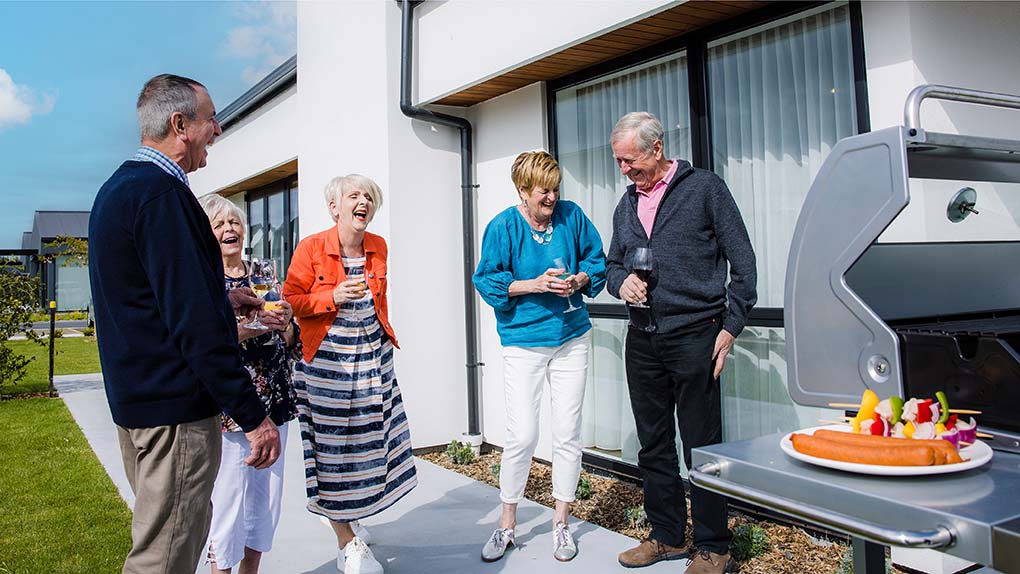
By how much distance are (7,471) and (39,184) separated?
518ft

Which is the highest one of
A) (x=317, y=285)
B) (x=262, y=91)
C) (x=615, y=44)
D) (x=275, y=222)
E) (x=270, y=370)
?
(x=262, y=91)

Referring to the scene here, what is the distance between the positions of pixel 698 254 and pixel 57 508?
→ 14.1 feet

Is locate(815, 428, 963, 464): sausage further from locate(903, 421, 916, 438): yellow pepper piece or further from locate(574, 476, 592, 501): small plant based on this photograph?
locate(574, 476, 592, 501): small plant

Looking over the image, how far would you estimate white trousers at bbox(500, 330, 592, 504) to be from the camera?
145 inches

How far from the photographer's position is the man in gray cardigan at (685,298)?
10.7ft

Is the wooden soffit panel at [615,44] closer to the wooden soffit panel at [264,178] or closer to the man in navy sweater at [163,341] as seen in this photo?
the man in navy sweater at [163,341]

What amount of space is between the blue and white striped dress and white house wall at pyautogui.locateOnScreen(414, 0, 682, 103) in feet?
6.53

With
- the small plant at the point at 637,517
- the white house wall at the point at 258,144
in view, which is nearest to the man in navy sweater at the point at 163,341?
the small plant at the point at 637,517

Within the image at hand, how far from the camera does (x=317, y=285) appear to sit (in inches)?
133

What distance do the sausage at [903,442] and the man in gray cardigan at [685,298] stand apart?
1.63 meters

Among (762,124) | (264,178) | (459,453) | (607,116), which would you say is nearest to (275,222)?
(264,178)

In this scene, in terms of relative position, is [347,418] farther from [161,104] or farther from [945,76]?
[945,76]

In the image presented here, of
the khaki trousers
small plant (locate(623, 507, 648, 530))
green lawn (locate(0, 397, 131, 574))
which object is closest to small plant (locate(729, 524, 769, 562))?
small plant (locate(623, 507, 648, 530))

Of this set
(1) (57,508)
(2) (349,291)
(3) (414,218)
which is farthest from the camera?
(3) (414,218)
